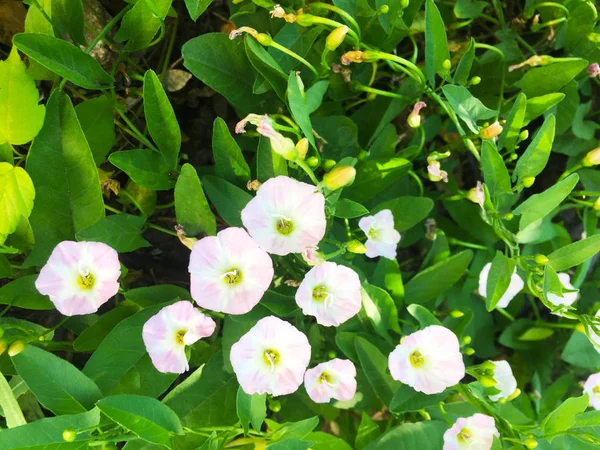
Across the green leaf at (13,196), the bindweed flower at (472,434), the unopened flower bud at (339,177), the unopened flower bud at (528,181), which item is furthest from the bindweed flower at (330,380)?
the green leaf at (13,196)

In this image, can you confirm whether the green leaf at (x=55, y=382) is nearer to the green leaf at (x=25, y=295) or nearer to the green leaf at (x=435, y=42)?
the green leaf at (x=25, y=295)

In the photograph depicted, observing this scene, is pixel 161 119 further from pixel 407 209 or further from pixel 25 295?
pixel 407 209

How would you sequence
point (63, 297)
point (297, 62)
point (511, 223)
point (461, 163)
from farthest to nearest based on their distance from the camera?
point (461, 163) < point (511, 223) < point (297, 62) < point (63, 297)

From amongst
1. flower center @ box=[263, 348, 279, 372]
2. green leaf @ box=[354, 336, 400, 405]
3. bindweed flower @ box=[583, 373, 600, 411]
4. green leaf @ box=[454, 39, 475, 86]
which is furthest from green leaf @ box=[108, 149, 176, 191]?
bindweed flower @ box=[583, 373, 600, 411]

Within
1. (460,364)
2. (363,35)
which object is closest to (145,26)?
(363,35)

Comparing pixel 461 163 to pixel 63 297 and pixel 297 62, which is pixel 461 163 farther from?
pixel 63 297

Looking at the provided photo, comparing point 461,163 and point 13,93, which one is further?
point 461,163

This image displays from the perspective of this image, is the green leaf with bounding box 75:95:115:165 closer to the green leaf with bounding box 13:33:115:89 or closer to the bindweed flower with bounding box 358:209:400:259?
the green leaf with bounding box 13:33:115:89
